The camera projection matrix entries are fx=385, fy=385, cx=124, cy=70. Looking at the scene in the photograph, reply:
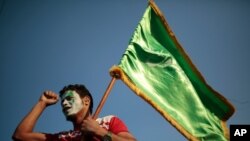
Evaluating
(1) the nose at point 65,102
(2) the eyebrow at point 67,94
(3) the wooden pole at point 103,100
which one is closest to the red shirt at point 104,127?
(3) the wooden pole at point 103,100

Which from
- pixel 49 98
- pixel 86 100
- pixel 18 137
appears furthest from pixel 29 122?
pixel 86 100

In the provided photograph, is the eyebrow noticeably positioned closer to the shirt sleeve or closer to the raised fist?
the raised fist

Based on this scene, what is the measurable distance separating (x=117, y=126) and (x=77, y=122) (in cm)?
58

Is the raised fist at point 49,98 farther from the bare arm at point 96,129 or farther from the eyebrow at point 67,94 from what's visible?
the bare arm at point 96,129

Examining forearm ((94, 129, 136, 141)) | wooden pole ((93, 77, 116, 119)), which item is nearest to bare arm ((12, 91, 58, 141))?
wooden pole ((93, 77, 116, 119))

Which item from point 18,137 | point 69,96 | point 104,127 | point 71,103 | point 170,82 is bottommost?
point 18,137

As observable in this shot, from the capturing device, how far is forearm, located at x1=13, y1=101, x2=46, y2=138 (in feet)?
14.4

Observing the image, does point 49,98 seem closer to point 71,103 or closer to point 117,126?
point 71,103

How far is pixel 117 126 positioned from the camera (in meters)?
4.36

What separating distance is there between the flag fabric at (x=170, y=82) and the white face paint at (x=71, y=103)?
1.86ft

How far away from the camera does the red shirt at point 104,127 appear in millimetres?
4340

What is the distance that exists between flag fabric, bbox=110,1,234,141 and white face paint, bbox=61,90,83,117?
566mm

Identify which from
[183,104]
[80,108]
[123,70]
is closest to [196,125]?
[183,104]

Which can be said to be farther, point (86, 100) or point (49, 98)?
point (86, 100)
